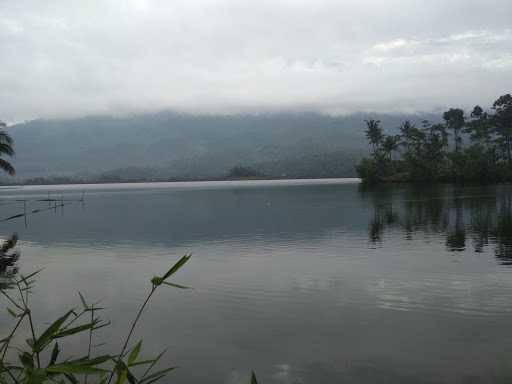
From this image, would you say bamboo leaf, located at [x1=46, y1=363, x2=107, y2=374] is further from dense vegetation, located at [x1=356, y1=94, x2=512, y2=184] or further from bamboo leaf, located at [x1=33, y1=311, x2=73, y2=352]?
dense vegetation, located at [x1=356, y1=94, x2=512, y2=184]

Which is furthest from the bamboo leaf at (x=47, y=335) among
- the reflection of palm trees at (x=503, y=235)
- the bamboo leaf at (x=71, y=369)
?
the reflection of palm trees at (x=503, y=235)

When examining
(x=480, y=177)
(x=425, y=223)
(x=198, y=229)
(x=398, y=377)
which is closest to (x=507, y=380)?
(x=398, y=377)

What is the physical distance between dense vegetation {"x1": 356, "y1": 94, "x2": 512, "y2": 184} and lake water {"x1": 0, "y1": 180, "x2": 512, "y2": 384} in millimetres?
91404

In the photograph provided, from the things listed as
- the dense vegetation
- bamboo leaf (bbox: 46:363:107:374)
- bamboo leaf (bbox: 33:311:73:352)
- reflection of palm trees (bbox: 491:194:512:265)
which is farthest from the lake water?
the dense vegetation

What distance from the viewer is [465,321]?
17.0 metres

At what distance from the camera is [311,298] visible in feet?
69.4

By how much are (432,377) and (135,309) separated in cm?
1257

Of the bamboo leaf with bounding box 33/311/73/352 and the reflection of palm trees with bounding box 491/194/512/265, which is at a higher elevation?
the bamboo leaf with bounding box 33/311/73/352

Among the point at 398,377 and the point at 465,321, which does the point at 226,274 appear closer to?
the point at 465,321

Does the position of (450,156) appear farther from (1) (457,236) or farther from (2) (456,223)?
(1) (457,236)

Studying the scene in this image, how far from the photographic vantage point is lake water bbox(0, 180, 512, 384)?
13.8m

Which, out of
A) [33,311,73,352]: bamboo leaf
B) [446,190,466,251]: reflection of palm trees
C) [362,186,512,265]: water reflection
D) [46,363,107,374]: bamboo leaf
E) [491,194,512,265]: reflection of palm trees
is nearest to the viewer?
[46,363,107,374]: bamboo leaf

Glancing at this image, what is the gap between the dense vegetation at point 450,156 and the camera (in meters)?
127

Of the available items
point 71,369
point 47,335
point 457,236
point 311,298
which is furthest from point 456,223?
point 71,369
